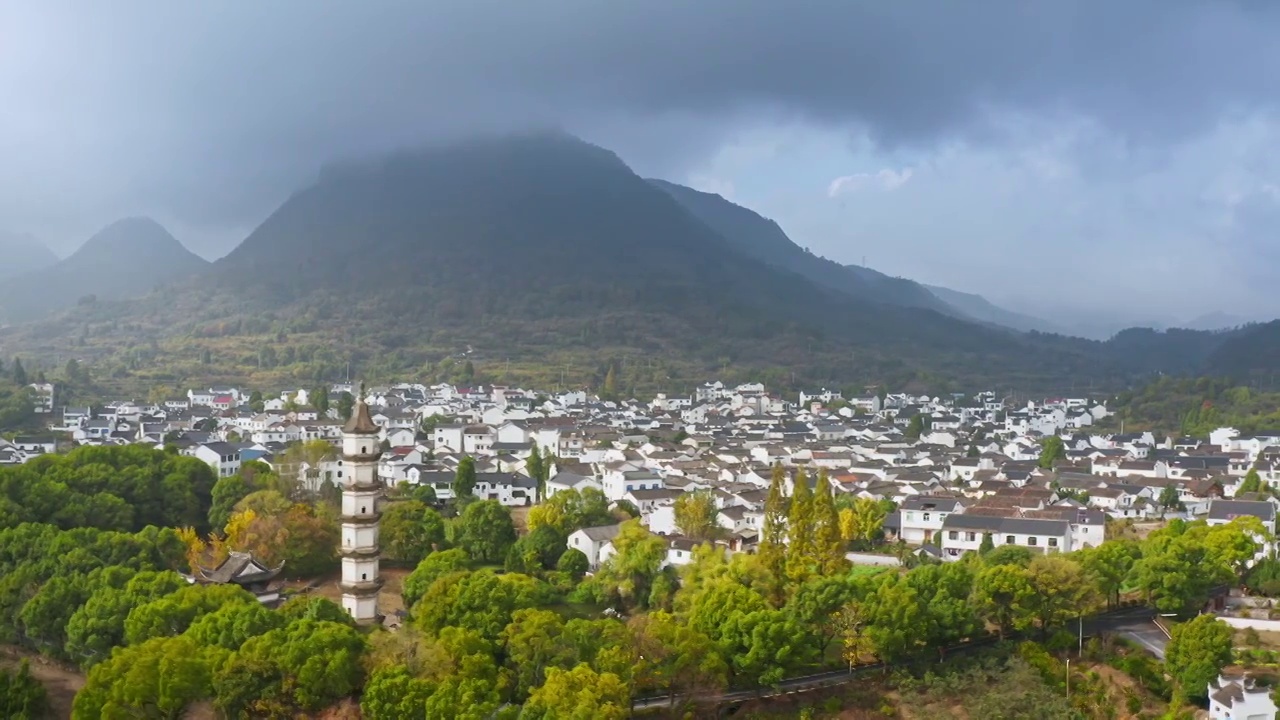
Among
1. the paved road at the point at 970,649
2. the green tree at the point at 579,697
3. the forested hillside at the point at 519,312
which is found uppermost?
the forested hillside at the point at 519,312

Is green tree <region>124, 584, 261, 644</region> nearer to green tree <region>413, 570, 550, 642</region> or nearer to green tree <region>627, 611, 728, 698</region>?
green tree <region>413, 570, 550, 642</region>

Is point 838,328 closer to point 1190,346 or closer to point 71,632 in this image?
point 1190,346

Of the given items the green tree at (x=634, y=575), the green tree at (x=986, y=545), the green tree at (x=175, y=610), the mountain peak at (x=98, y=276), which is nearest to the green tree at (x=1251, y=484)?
the green tree at (x=986, y=545)

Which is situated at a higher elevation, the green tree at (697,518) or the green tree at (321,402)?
the green tree at (321,402)

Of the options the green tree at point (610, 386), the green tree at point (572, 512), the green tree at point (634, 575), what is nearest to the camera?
the green tree at point (634, 575)

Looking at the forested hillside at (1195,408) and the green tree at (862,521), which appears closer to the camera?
the green tree at (862,521)

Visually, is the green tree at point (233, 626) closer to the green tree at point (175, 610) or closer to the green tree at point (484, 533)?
the green tree at point (175, 610)
